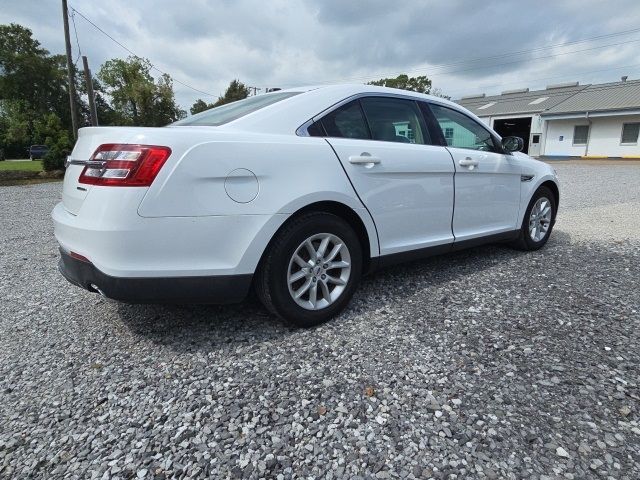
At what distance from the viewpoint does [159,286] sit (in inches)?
88.3

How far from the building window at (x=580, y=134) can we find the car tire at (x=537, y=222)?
95.4ft

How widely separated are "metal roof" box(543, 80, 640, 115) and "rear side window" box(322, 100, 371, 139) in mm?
29923

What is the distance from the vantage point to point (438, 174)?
10.8ft

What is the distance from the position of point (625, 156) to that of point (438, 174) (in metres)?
30.1

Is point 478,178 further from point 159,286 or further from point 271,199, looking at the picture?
point 159,286

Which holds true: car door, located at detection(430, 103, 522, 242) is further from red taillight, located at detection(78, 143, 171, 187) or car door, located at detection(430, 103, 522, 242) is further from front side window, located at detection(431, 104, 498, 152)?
red taillight, located at detection(78, 143, 171, 187)

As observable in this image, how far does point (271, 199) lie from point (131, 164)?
77 cm

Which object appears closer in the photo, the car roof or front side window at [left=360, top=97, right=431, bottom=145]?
the car roof

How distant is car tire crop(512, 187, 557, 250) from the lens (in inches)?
175

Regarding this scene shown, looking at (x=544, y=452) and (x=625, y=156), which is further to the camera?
(x=625, y=156)

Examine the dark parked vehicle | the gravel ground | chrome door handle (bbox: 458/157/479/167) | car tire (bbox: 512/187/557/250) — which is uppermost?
the dark parked vehicle

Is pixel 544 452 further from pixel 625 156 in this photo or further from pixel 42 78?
pixel 42 78

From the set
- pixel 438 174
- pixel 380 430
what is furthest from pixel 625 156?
pixel 380 430

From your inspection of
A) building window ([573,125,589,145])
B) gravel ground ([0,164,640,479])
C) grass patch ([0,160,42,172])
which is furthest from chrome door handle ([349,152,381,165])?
building window ([573,125,589,145])
